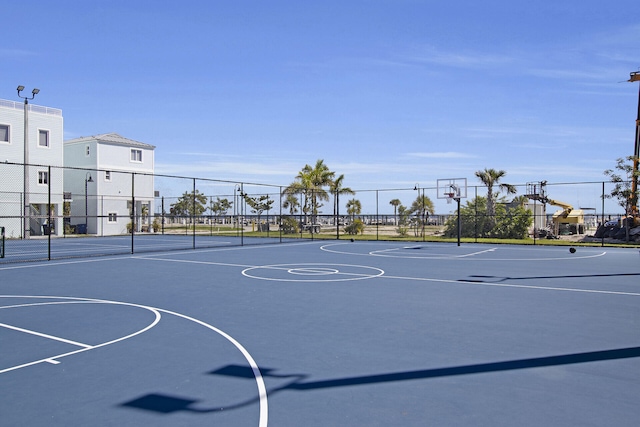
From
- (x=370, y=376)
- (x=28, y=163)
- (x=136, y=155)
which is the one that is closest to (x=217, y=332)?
(x=370, y=376)

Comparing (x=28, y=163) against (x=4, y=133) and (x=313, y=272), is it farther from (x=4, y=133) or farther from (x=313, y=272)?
(x=313, y=272)

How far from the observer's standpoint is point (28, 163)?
96.2ft

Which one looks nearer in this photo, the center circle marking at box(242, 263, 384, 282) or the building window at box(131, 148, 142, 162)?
the center circle marking at box(242, 263, 384, 282)

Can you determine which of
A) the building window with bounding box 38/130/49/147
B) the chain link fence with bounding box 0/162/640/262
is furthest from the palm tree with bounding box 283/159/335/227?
the building window with bounding box 38/130/49/147

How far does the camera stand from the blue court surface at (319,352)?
Answer: 160 inches

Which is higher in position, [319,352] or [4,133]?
[4,133]

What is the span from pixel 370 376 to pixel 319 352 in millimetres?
962

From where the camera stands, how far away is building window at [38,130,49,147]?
32.1m

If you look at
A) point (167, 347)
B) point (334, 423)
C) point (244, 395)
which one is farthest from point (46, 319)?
point (334, 423)

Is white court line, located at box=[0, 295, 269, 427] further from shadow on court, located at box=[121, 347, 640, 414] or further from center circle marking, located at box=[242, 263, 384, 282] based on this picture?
center circle marking, located at box=[242, 263, 384, 282]

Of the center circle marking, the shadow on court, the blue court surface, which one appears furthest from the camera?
the center circle marking

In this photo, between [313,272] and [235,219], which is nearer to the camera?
[313,272]

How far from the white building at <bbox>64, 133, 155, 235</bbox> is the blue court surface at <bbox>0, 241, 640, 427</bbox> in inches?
1023

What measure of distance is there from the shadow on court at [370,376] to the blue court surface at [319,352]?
20 mm
